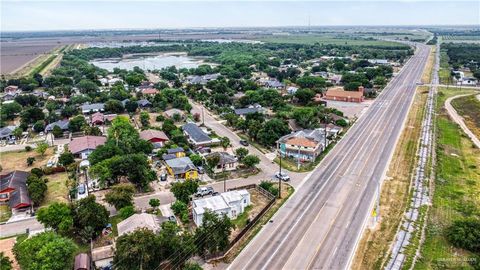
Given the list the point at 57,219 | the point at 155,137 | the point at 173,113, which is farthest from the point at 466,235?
the point at 173,113

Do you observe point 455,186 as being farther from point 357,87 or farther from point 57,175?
point 357,87

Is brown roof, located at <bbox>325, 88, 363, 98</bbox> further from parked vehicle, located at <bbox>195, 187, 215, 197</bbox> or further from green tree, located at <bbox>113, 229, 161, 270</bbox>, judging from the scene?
green tree, located at <bbox>113, 229, 161, 270</bbox>

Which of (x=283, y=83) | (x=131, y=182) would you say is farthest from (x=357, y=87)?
(x=131, y=182)

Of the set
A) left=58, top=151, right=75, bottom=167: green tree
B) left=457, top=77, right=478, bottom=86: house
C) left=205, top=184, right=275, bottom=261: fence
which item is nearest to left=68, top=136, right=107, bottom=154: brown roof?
left=58, top=151, right=75, bottom=167: green tree

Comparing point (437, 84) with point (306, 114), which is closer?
point (306, 114)

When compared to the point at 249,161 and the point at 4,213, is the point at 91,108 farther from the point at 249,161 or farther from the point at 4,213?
the point at 249,161

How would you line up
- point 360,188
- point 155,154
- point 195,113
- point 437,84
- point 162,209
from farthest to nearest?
point 437,84, point 195,113, point 155,154, point 360,188, point 162,209

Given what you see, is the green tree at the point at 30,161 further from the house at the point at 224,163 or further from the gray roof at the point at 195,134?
the house at the point at 224,163
